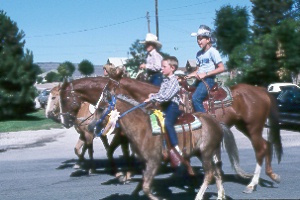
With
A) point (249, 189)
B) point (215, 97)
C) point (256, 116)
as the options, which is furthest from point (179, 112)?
point (256, 116)

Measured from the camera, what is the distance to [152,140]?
6.30 meters

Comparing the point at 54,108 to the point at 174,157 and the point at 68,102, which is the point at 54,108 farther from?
the point at 174,157

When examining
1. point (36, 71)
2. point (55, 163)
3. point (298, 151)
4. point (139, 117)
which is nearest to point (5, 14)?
point (36, 71)

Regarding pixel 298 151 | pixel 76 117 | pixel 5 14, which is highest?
pixel 5 14

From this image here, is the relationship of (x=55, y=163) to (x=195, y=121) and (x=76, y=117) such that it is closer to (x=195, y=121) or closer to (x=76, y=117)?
(x=76, y=117)

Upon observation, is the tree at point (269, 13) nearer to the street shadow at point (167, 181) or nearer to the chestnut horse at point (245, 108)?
the street shadow at point (167, 181)

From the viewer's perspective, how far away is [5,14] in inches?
1253

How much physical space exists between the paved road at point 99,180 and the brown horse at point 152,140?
1.21 metres

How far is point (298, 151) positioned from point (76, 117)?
6.78 metres

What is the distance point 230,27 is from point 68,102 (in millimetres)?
55367

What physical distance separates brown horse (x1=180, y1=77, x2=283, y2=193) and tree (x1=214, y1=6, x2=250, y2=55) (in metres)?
52.6

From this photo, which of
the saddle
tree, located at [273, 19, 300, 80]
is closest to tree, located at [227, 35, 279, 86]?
tree, located at [273, 19, 300, 80]

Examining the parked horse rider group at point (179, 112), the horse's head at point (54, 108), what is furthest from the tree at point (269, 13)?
the horse's head at point (54, 108)

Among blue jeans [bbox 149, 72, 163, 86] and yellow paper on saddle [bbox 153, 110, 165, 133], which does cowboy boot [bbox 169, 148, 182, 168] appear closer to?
yellow paper on saddle [bbox 153, 110, 165, 133]
